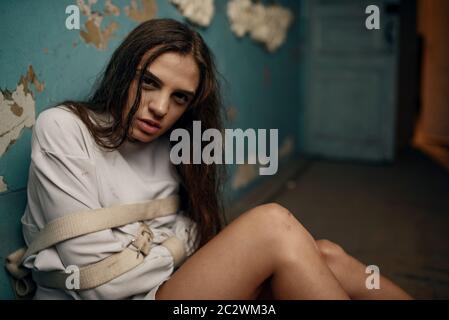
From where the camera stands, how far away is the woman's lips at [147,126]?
1416 millimetres

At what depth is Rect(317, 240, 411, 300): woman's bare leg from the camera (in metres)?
1.48

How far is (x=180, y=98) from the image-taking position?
1463mm

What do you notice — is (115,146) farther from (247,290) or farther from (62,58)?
(247,290)

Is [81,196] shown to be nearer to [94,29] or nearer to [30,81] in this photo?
[30,81]

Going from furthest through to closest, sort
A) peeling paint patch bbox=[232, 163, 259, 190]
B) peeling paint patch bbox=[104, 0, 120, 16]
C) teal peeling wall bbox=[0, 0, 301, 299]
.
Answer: peeling paint patch bbox=[232, 163, 259, 190] < peeling paint patch bbox=[104, 0, 120, 16] < teal peeling wall bbox=[0, 0, 301, 299]

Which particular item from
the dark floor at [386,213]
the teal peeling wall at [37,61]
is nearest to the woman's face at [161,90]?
the teal peeling wall at [37,61]

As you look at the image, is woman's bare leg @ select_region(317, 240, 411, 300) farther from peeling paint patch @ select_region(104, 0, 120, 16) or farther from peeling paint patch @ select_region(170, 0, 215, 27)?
peeling paint patch @ select_region(170, 0, 215, 27)

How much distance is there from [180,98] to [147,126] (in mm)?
138

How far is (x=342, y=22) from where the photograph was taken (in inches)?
185

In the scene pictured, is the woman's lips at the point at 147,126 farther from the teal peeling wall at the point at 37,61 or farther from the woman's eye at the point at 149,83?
the teal peeling wall at the point at 37,61

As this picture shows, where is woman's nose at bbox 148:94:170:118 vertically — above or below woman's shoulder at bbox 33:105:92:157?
above

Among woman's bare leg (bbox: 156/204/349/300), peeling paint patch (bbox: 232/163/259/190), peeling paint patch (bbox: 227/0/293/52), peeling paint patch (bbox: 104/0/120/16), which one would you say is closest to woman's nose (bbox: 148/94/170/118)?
woman's bare leg (bbox: 156/204/349/300)

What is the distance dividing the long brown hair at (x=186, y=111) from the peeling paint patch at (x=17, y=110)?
162 millimetres
